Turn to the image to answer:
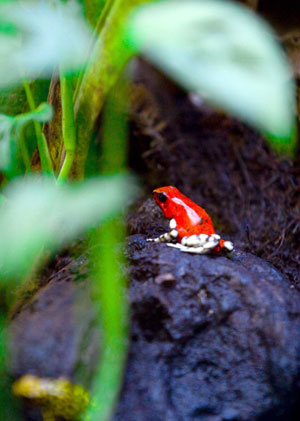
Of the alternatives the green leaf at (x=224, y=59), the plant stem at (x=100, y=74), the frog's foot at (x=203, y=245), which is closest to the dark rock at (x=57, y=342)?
the frog's foot at (x=203, y=245)

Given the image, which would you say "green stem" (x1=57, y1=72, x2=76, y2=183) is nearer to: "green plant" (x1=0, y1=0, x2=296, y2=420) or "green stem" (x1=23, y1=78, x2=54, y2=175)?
"green plant" (x1=0, y1=0, x2=296, y2=420)

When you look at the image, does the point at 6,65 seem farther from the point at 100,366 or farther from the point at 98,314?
the point at 100,366

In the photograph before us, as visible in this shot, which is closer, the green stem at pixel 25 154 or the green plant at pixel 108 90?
the green plant at pixel 108 90

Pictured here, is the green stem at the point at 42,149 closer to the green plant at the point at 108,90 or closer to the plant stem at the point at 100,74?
the green plant at the point at 108,90

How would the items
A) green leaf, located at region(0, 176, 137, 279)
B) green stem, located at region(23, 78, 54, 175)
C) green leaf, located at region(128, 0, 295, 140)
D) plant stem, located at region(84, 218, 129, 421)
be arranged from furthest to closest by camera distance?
1. green stem, located at region(23, 78, 54, 175)
2. plant stem, located at region(84, 218, 129, 421)
3. green leaf, located at region(0, 176, 137, 279)
4. green leaf, located at region(128, 0, 295, 140)

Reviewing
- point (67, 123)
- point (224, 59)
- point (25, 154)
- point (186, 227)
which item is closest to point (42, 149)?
point (25, 154)

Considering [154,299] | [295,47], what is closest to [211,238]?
[154,299]

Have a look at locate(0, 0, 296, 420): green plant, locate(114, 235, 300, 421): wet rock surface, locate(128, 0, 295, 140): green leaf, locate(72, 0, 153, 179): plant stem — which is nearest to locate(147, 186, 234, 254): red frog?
locate(114, 235, 300, 421): wet rock surface
